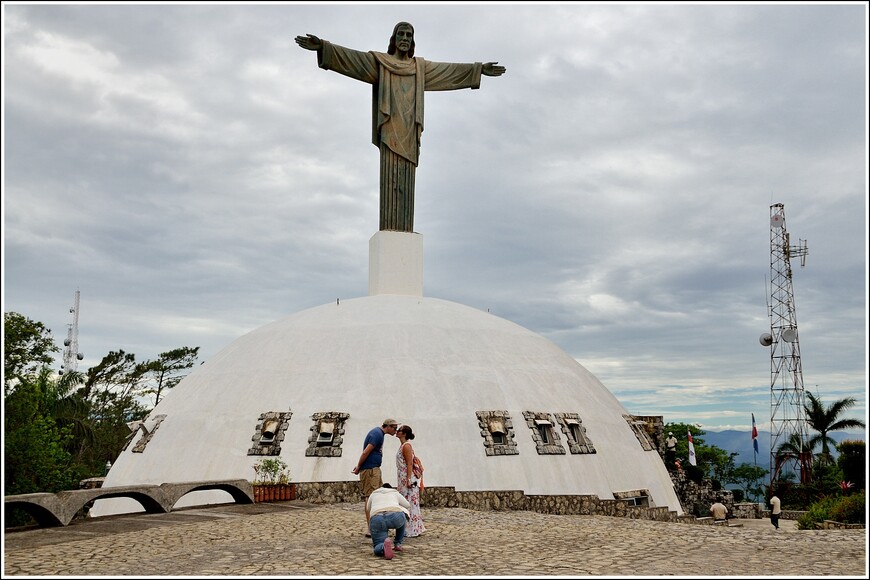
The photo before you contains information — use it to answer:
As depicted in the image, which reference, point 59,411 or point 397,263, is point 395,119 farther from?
point 59,411

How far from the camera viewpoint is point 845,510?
2122 cm

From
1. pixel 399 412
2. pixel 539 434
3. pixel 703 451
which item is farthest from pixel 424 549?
pixel 703 451

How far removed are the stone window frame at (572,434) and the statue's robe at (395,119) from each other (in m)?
8.87

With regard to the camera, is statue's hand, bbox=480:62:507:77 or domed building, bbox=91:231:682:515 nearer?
domed building, bbox=91:231:682:515

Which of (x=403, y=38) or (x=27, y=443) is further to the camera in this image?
(x=403, y=38)

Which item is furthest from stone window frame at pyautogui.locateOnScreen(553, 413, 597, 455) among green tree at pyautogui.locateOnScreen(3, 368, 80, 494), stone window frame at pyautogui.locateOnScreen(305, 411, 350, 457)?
green tree at pyautogui.locateOnScreen(3, 368, 80, 494)

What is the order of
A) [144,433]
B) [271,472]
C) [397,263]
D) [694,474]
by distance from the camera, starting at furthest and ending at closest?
1. [694,474]
2. [397,263]
3. [144,433]
4. [271,472]

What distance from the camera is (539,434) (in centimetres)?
2103

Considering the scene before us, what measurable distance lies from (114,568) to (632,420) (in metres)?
19.0

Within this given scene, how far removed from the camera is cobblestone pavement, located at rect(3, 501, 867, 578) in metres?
9.56

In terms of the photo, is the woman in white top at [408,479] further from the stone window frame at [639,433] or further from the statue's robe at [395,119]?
the statue's robe at [395,119]

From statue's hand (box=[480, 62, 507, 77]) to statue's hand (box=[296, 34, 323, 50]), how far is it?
20.4ft

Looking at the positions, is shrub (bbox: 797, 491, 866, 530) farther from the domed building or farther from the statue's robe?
the statue's robe

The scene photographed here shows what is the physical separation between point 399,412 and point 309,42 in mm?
13439
